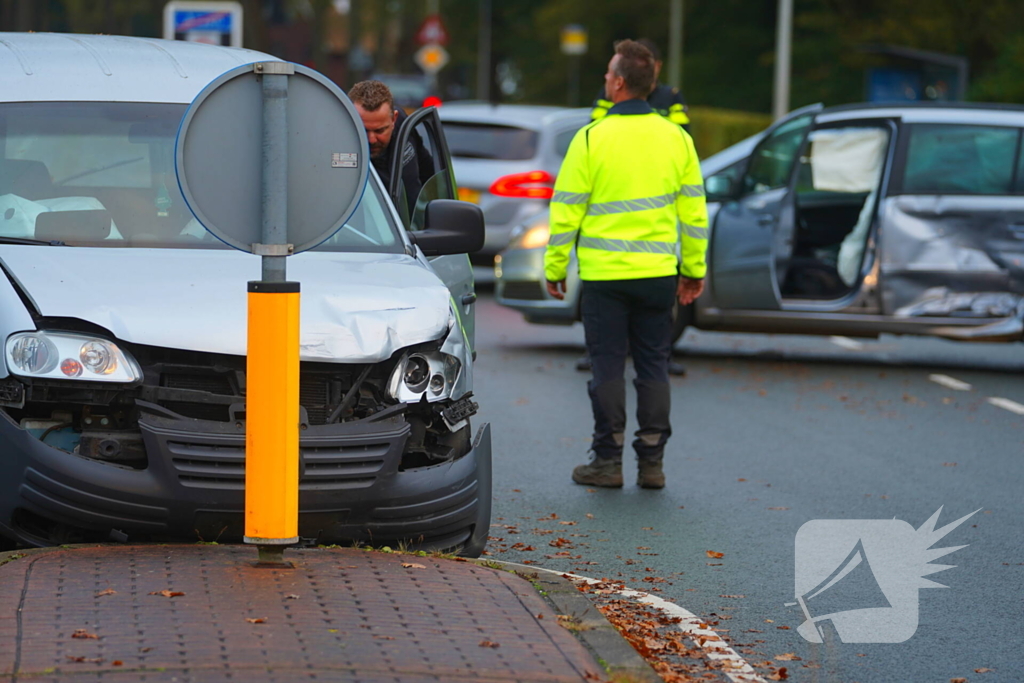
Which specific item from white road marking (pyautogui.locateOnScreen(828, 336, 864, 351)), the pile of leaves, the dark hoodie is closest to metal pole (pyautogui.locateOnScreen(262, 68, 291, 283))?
the pile of leaves

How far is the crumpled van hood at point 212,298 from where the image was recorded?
5.38 m

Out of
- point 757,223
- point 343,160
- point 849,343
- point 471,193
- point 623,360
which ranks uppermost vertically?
point 343,160

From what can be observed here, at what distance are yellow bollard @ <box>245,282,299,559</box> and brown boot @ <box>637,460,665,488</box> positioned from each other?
3.42 meters

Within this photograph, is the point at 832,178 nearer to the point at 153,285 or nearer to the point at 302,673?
the point at 153,285

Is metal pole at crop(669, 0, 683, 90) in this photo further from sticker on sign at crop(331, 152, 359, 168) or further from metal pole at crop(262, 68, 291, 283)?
metal pole at crop(262, 68, 291, 283)

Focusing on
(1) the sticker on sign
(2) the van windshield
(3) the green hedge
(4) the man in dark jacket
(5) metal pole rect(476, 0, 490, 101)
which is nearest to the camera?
(1) the sticker on sign

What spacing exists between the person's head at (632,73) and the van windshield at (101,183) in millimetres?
1842

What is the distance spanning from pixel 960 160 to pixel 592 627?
8.57m

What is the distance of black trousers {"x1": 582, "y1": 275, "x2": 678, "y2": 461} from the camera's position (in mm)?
8117

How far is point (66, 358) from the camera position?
17.4 ft

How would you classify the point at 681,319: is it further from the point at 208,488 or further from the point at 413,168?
the point at 208,488

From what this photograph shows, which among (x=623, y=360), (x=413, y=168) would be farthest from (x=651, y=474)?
(x=413, y=168)

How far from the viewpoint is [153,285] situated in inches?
221

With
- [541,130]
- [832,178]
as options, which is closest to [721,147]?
[541,130]
